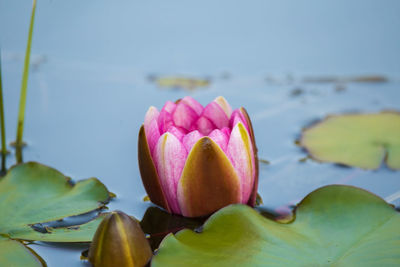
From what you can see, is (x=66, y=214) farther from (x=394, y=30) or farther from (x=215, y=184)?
(x=394, y=30)

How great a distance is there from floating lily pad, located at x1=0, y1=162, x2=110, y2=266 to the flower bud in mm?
131

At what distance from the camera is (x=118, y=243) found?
3.23 feet

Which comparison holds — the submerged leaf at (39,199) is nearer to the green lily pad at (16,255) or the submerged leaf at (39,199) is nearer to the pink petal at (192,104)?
the green lily pad at (16,255)

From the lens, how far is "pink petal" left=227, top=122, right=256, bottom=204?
1.17 m

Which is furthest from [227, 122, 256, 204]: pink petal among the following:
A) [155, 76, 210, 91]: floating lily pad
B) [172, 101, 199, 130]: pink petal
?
[155, 76, 210, 91]: floating lily pad

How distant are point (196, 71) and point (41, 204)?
63.2 inches

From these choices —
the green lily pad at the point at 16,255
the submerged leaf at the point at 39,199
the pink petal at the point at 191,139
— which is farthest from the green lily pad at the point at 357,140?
the green lily pad at the point at 16,255

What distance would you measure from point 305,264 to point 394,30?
2.34m

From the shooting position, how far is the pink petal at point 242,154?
117cm

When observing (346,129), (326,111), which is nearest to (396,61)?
(326,111)

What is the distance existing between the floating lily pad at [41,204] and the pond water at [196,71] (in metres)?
0.12

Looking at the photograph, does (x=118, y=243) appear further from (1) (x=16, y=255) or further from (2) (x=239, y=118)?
(2) (x=239, y=118)

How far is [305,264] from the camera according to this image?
3.26 feet

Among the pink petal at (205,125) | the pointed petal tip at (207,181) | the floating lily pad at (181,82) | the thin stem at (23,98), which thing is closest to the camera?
the pointed petal tip at (207,181)
